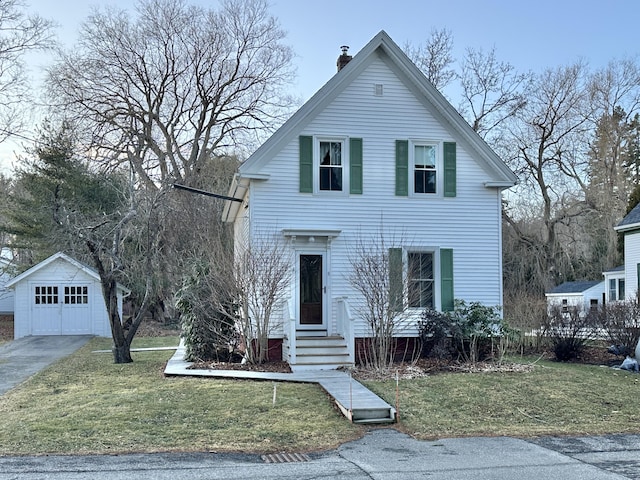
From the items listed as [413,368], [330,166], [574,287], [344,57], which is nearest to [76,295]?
[330,166]

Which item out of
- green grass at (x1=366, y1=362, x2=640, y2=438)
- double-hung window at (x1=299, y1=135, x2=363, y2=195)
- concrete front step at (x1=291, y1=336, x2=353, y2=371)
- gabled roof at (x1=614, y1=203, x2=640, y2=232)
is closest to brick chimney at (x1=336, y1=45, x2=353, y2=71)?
double-hung window at (x1=299, y1=135, x2=363, y2=195)

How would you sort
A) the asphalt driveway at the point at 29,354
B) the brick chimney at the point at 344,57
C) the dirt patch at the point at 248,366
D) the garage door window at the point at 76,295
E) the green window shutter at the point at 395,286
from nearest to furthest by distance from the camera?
the dirt patch at the point at 248,366 < the green window shutter at the point at 395,286 < the asphalt driveway at the point at 29,354 < the brick chimney at the point at 344,57 < the garage door window at the point at 76,295

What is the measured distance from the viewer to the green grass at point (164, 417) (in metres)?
7.61

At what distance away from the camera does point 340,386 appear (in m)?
10.9

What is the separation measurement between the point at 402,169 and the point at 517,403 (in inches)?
269

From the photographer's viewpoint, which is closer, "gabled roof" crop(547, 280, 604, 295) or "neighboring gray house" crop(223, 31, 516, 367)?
"neighboring gray house" crop(223, 31, 516, 367)

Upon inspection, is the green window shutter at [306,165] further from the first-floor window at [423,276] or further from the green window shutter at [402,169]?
the first-floor window at [423,276]

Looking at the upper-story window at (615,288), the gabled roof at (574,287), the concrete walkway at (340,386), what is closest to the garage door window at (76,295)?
the concrete walkway at (340,386)

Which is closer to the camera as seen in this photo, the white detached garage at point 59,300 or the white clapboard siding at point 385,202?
the white clapboard siding at point 385,202

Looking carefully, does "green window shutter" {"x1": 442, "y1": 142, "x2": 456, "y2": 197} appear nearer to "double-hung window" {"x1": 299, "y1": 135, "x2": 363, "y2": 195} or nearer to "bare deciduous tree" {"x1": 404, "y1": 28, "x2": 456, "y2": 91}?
"double-hung window" {"x1": 299, "y1": 135, "x2": 363, "y2": 195}

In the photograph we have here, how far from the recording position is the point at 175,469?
6523 mm

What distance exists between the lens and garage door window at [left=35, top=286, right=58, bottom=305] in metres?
25.4

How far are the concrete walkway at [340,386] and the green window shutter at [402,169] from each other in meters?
4.79

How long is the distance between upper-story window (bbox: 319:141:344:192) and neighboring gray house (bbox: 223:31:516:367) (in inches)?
1.0
